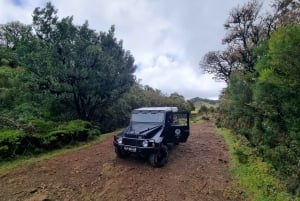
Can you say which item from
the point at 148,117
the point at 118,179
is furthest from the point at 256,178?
the point at 148,117

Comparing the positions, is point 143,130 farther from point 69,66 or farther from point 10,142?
point 69,66

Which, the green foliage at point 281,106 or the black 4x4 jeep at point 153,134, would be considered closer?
the green foliage at point 281,106

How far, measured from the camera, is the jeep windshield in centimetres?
1035

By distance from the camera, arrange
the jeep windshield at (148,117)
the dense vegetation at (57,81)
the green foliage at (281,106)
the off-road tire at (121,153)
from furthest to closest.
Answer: the dense vegetation at (57,81) < the jeep windshield at (148,117) < the off-road tire at (121,153) < the green foliage at (281,106)

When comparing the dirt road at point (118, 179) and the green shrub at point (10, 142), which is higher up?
the green shrub at point (10, 142)

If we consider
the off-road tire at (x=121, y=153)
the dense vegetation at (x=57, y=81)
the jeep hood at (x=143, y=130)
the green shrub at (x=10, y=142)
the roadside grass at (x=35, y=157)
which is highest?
the dense vegetation at (x=57, y=81)

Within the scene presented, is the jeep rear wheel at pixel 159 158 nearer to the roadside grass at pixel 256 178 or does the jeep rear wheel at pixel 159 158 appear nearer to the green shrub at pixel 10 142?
the roadside grass at pixel 256 178

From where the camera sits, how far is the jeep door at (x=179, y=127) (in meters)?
10.5

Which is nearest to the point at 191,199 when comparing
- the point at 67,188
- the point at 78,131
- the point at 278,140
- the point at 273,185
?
the point at 273,185

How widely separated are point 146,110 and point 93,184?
4.07 m

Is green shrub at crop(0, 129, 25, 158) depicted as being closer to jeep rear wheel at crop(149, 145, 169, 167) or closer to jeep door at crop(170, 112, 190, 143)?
jeep rear wheel at crop(149, 145, 169, 167)

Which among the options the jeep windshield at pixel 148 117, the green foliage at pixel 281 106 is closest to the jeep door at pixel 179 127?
the jeep windshield at pixel 148 117

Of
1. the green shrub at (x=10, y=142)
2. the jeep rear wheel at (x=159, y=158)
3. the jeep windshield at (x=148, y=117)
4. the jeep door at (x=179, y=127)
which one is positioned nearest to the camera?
the jeep rear wheel at (x=159, y=158)

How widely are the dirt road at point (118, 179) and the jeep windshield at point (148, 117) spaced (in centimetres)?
158
